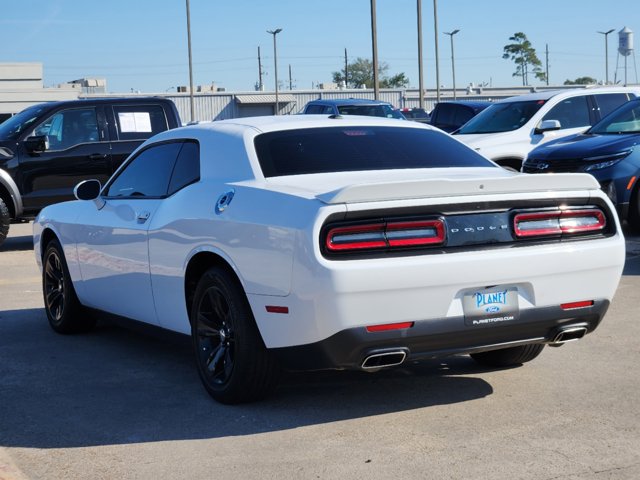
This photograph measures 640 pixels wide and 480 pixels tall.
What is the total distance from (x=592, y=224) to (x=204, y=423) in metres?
2.29

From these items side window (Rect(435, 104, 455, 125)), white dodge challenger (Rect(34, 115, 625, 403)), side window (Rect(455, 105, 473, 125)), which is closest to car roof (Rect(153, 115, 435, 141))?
white dodge challenger (Rect(34, 115, 625, 403))

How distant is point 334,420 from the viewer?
214 inches

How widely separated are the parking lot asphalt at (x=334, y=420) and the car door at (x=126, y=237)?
35cm

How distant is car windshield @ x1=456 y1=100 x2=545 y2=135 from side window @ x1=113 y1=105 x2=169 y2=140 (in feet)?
16.3

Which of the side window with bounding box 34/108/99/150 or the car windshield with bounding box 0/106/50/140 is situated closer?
the car windshield with bounding box 0/106/50/140

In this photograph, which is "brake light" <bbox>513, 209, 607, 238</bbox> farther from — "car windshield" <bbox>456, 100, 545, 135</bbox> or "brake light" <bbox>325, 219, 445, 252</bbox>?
"car windshield" <bbox>456, 100, 545, 135</bbox>

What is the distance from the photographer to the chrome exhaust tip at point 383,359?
509cm

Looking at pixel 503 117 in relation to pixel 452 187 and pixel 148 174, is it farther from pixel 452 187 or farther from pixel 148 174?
pixel 452 187

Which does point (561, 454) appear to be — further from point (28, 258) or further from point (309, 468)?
point (28, 258)

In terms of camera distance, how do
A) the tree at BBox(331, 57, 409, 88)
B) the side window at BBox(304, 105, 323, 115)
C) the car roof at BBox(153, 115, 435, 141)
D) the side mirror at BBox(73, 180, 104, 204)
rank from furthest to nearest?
the tree at BBox(331, 57, 409, 88) < the side window at BBox(304, 105, 323, 115) < the side mirror at BBox(73, 180, 104, 204) < the car roof at BBox(153, 115, 435, 141)

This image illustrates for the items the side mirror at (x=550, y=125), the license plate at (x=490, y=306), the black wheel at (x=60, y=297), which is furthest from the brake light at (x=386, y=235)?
the side mirror at (x=550, y=125)

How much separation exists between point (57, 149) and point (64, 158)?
0.17m

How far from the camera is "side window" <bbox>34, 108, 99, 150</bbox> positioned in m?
14.5

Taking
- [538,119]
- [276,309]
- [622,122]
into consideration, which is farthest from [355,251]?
[538,119]
